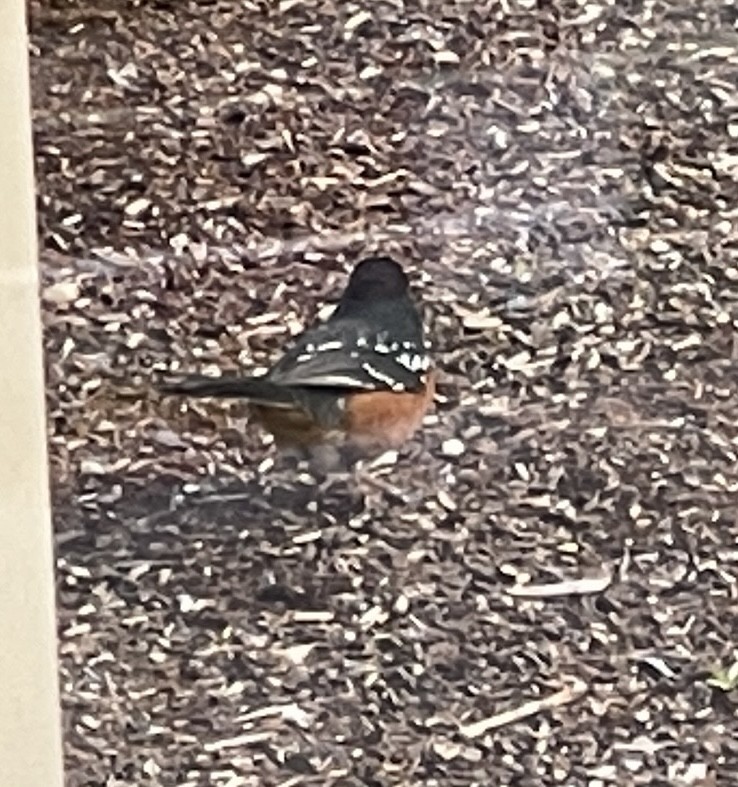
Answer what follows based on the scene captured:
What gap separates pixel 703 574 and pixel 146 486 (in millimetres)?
399

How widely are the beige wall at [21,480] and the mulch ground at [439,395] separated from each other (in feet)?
0.05

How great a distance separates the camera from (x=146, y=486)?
3.58ft

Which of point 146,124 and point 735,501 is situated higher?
point 146,124

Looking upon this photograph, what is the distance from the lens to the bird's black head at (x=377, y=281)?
1.06m

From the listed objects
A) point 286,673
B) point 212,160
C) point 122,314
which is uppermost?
point 212,160

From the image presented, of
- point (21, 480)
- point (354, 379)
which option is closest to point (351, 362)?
point (354, 379)

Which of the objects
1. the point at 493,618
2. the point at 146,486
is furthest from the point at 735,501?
the point at 146,486

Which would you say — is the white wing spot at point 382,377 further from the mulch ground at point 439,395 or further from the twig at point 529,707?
the twig at point 529,707

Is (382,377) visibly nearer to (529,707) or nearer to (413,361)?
(413,361)

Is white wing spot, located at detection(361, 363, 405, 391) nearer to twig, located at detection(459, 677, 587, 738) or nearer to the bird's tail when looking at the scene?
the bird's tail

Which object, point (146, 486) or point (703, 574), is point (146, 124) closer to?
point (146, 486)

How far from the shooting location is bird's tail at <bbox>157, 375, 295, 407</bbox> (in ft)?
3.33

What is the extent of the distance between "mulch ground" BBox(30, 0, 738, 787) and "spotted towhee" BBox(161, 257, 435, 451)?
0.07 ft

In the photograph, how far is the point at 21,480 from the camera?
1.09 meters
